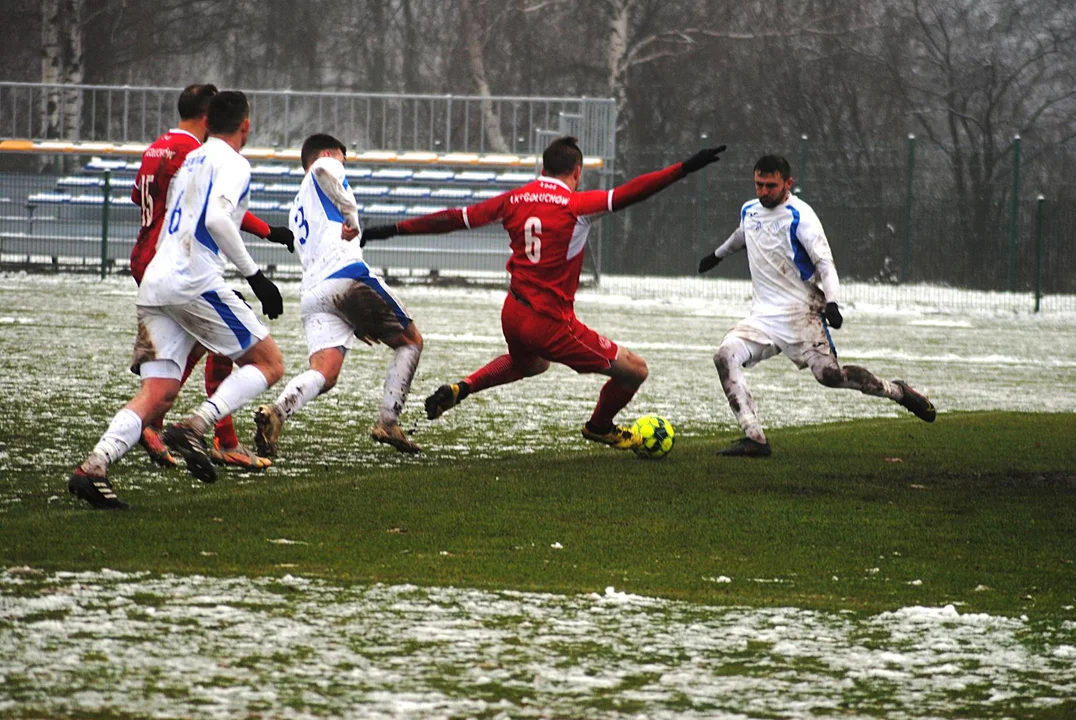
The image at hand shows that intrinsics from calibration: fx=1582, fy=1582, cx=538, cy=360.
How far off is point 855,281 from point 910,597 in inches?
974

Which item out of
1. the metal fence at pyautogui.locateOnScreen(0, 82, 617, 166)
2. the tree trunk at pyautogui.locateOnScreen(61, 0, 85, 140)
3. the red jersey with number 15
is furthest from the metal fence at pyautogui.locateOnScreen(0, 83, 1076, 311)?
the red jersey with number 15

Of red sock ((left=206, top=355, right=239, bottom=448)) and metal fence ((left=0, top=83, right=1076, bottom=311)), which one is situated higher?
metal fence ((left=0, top=83, right=1076, bottom=311))

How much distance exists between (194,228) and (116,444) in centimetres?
101

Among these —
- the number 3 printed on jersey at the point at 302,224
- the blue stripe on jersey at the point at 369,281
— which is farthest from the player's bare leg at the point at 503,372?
the number 3 printed on jersey at the point at 302,224

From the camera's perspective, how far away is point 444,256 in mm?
26359

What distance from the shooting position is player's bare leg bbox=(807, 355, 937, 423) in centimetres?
912

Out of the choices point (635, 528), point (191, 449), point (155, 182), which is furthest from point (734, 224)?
point (191, 449)

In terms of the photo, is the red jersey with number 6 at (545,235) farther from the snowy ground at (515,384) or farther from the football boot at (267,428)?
the football boot at (267,428)

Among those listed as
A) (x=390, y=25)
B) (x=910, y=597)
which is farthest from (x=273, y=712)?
(x=390, y=25)

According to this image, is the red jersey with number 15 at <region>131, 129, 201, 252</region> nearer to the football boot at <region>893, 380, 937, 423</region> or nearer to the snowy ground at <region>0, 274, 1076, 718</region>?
the snowy ground at <region>0, 274, 1076, 718</region>

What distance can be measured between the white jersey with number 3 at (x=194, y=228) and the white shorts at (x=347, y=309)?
148 centimetres

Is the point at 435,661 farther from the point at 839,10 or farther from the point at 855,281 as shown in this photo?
the point at 839,10

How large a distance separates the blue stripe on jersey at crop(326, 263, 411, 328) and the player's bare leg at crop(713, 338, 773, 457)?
180 cm

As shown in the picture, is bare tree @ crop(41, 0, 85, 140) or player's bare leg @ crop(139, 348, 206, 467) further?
bare tree @ crop(41, 0, 85, 140)
